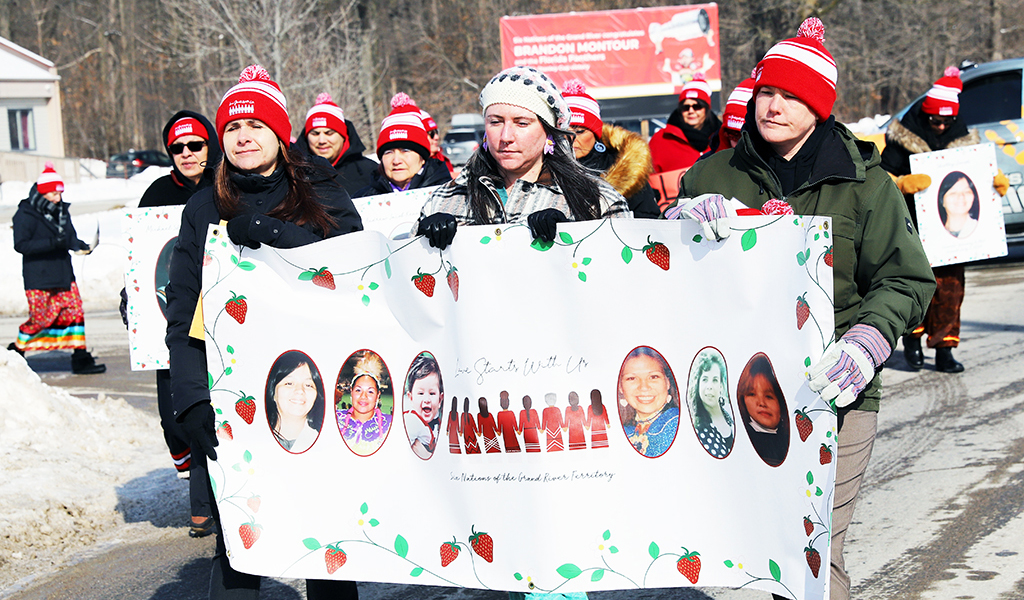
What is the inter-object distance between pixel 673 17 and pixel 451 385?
3170 centimetres

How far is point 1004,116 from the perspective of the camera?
471 inches

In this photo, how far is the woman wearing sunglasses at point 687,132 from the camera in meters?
8.49

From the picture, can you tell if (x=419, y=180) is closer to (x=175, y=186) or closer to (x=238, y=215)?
(x=175, y=186)

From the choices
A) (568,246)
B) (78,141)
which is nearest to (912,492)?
(568,246)

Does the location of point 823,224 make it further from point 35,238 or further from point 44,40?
point 44,40

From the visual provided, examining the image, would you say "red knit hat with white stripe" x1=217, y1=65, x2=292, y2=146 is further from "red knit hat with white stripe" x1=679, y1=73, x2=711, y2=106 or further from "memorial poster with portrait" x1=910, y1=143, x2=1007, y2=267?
"memorial poster with portrait" x1=910, y1=143, x2=1007, y2=267

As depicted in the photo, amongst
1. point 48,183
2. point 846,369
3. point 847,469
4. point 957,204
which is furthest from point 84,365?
point 846,369

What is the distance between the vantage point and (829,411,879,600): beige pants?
3.05 metres

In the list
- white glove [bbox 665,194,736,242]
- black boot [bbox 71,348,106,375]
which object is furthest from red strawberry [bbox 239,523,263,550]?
black boot [bbox 71,348,106,375]

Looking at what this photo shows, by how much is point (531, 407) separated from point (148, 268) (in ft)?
11.1

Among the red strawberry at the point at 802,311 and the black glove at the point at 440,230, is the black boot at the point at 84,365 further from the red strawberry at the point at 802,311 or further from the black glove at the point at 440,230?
the red strawberry at the point at 802,311

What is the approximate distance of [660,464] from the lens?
9.59ft

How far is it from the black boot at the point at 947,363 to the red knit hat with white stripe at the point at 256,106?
20.9 feet

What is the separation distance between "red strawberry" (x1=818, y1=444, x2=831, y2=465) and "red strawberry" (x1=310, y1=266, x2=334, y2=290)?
155 centimetres
